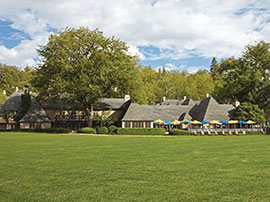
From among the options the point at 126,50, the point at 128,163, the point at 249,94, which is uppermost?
the point at 126,50

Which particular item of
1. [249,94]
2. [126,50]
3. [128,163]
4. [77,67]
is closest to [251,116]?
[249,94]

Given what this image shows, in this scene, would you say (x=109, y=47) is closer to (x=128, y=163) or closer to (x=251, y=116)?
(x=251, y=116)

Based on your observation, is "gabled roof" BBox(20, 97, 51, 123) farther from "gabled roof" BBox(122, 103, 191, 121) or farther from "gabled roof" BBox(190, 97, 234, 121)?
"gabled roof" BBox(190, 97, 234, 121)

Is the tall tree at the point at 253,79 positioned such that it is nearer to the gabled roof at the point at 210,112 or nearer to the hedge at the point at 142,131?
the gabled roof at the point at 210,112

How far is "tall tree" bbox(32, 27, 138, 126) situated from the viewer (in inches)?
1660

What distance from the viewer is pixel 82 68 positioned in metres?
42.0

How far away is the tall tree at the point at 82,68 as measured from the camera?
42156 mm

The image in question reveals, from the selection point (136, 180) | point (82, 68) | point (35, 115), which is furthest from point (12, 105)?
point (136, 180)

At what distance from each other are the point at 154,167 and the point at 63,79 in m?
34.0

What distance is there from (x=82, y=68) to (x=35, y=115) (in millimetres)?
17120

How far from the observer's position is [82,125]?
181 feet

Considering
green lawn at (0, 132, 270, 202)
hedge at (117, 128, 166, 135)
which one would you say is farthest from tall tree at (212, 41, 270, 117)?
green lawn at (0, 132, 270, 202)

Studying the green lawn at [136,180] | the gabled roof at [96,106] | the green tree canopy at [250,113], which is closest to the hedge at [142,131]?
the gabled roof at [96,106]

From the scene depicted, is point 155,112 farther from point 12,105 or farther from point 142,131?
point 12,105
